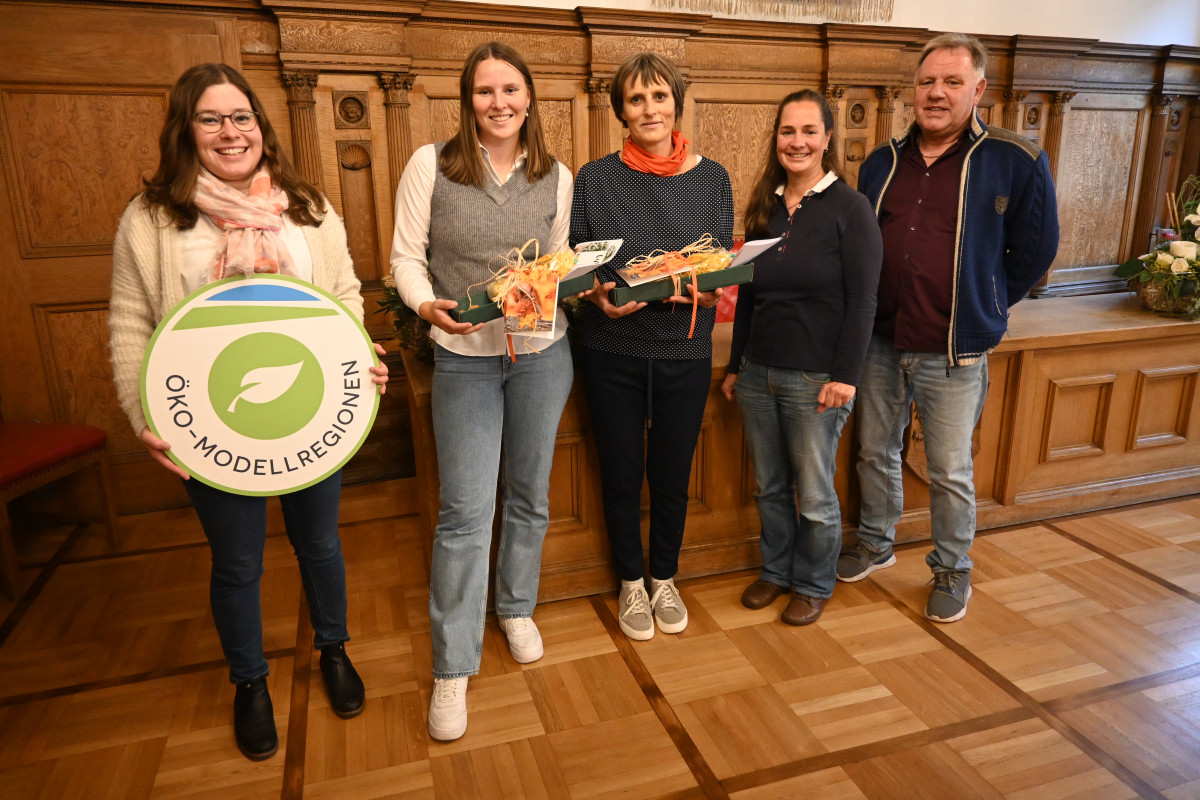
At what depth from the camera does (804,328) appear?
2.12 m

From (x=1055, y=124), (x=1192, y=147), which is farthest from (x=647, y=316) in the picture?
(x=1192, y=147)

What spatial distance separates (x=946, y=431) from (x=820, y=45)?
105 inches

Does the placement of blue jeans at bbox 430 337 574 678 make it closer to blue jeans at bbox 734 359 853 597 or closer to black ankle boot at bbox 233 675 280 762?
black ankle boot at bbox 233 675 280 762

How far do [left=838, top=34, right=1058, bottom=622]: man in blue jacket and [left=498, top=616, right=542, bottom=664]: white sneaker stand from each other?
119 centimetres

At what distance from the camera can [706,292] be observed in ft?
6.64

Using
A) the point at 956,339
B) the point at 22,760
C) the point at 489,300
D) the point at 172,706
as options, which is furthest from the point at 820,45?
the point at 22,760

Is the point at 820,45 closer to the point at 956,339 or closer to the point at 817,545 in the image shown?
the point at 956,339

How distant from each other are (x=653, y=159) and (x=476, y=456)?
2.78ft

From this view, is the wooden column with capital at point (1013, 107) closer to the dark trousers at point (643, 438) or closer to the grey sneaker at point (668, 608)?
the dark trousers at point (643, 438)

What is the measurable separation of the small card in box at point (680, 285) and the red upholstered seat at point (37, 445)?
2.18 meters

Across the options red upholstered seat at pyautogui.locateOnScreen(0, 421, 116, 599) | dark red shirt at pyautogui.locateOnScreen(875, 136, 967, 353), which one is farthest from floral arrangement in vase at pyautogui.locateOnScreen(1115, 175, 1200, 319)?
red upholstered seat at pyautogui.locateOnScreen(0, 421, 116, 599)

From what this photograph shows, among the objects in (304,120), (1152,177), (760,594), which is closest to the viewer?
(760,594)

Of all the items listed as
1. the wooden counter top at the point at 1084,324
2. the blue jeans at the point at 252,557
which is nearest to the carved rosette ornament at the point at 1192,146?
the wooden counter top at the point at 1084,324

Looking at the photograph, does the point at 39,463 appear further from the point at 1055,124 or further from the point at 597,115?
the point at 1055,124
